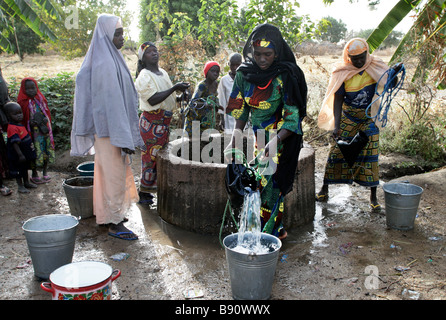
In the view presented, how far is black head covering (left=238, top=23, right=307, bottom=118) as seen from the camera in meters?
3.05

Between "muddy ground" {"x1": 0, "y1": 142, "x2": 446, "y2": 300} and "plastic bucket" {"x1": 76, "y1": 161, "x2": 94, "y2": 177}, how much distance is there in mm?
560

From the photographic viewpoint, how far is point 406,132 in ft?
23.1

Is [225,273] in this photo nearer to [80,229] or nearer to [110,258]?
[110,258]

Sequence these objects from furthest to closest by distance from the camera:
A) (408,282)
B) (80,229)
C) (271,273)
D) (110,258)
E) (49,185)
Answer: (49,185) < (80,229) < (110,258) < (408,282) < (271,273)

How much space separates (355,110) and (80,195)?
3.26 metres

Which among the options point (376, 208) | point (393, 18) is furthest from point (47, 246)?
point (393, 18)

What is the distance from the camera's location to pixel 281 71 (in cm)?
313

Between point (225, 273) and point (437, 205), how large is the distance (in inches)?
120

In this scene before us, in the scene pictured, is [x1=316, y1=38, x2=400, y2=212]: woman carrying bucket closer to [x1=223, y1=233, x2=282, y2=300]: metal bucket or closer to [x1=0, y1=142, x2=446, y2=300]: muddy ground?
[x1=0, y1=142, x2=446, y2=300]: muddy ground

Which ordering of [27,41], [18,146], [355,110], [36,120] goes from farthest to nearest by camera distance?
[27,41], [36,120], [18,146], [355,110]

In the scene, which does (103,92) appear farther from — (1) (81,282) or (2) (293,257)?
(2) (293,257)

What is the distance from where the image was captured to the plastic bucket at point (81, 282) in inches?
90.7

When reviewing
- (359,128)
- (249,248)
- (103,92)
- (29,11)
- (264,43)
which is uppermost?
(29,11)

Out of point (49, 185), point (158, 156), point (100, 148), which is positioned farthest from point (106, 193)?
point (49, 185)
